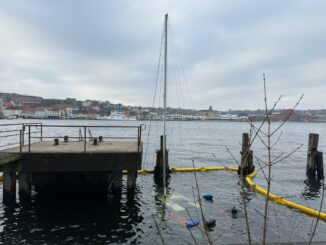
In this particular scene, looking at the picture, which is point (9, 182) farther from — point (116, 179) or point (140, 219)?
point (140, 219)

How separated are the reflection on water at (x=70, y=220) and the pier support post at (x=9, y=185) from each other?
0.45 m

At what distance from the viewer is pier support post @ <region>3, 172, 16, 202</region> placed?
1445 centimetres

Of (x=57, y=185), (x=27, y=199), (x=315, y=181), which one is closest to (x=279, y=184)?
(x=315, y=181)

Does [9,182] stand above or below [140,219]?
above

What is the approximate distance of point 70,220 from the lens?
13266 mm

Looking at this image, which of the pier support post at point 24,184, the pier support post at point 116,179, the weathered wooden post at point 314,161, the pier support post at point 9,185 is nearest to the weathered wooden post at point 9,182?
the pier support post at point 9,185

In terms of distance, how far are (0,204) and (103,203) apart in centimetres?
458

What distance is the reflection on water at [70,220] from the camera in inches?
456

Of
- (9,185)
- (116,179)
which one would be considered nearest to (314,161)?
(116,179)

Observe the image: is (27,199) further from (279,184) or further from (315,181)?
(315,181)

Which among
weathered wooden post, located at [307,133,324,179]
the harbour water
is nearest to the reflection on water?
the harbour water

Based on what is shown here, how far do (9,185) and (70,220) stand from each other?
3.56 m

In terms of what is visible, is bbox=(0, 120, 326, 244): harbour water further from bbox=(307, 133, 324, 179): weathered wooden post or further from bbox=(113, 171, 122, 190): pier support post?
bbox=(307, 133, 324, 179): weathered wooden post

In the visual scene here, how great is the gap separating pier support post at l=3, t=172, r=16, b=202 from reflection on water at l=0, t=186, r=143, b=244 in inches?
17.7
